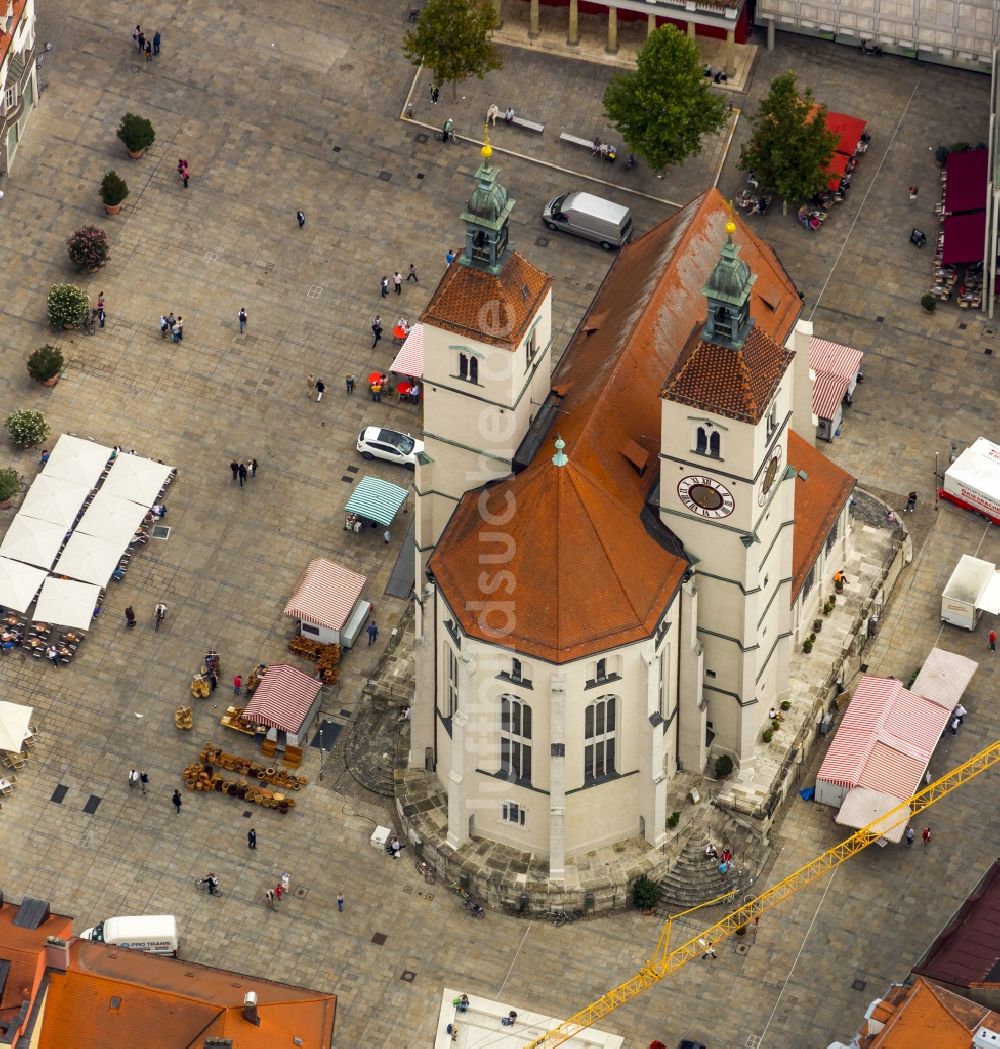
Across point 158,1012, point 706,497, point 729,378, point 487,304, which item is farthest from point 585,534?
point 158,1012

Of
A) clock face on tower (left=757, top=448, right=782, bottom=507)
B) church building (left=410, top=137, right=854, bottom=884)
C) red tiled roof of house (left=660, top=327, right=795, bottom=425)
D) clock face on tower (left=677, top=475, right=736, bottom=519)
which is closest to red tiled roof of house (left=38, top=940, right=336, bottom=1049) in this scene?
church building (left=410, top=137, right=854, bottom=884)

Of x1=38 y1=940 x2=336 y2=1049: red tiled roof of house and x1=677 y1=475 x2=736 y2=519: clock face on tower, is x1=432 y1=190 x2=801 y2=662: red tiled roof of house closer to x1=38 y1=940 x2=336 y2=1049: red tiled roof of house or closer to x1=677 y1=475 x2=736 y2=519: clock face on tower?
x1=677 y1=475 x2=736 y2=519: clock face on tower

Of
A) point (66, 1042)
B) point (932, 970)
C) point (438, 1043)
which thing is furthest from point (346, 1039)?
point (932, 970)

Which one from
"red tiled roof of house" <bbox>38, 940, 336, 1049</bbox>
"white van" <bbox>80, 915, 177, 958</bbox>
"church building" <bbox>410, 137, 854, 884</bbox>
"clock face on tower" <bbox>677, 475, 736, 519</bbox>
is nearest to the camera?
"red tiled roof of house" <bbox>38, 940, 336, 1049</bbox>

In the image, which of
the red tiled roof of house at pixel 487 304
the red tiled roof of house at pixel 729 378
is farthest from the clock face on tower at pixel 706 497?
the red tiled roof of house at pixel 487 304

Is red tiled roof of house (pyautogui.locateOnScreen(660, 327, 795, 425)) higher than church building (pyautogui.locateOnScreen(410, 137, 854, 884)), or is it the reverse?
red tiled roof of house (pyautogui.locateOnScreen(660, 327, 795, 425))

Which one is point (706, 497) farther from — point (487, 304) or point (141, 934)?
point (141, 934)
